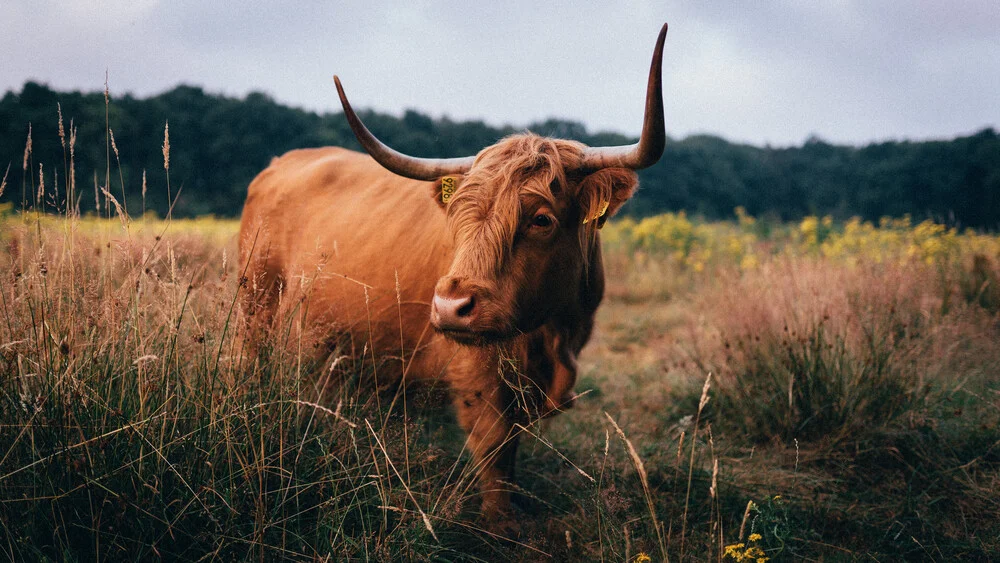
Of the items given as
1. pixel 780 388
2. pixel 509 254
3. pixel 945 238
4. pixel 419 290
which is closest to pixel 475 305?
pixel 509 254

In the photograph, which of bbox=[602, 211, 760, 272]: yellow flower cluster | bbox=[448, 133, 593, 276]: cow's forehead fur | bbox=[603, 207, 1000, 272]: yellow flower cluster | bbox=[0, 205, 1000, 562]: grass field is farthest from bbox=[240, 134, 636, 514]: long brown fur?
bbox=[602, 211, 760, 272]: yellow flower cluster

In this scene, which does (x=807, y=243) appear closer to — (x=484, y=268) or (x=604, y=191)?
(x=604, y=191)

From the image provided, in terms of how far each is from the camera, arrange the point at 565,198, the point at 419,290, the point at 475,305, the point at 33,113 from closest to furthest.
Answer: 1. the point at 475,305
2. the point at 565,198
3. the point at 419,290
4. the point at 33,113

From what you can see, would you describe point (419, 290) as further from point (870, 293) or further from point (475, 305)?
point (870, 293)

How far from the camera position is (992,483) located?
2.69 meters

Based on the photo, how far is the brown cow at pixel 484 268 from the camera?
7.41ft

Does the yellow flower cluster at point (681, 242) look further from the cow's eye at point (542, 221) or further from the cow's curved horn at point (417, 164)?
the cow's eye at point (542, 221)

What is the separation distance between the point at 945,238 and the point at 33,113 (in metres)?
10.9

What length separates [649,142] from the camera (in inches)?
89.4

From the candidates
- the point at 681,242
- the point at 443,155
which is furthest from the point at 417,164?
the point at 443,155

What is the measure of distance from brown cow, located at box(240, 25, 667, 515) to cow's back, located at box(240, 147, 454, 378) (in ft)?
0.04

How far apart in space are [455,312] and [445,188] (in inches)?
36.2

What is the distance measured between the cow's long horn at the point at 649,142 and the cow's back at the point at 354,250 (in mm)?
938

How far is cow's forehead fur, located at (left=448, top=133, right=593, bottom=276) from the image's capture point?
231cm
